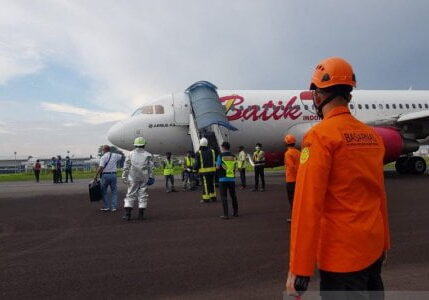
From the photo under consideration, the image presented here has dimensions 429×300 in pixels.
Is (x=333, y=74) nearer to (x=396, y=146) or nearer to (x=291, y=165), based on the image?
(x=291, y=165)

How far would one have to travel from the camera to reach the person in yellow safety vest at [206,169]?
41.0 ft

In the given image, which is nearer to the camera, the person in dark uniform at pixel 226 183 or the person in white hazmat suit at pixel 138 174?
the person in dark uniform at pixel 226 183

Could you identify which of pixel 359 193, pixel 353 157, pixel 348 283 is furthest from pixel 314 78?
pixel 348 283

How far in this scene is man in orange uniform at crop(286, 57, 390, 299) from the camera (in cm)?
237

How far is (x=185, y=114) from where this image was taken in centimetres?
1919

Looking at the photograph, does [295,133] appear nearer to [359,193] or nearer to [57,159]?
[57,159]

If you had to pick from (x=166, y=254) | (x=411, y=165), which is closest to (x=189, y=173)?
(x=166, y=254)

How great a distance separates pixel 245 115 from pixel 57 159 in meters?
12.6

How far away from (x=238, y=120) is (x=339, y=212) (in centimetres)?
1723

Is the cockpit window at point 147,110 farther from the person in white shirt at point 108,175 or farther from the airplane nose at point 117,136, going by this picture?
the person in white shirt at point 108,175

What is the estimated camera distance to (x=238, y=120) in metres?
19.6

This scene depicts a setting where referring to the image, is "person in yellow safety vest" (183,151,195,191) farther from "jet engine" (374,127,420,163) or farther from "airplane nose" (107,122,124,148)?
"jet engine" (374,127,420,163)

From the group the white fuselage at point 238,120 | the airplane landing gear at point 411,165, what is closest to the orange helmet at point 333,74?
the white fuselage at point 238,120

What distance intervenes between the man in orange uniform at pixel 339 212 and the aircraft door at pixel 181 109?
16.7 meters
